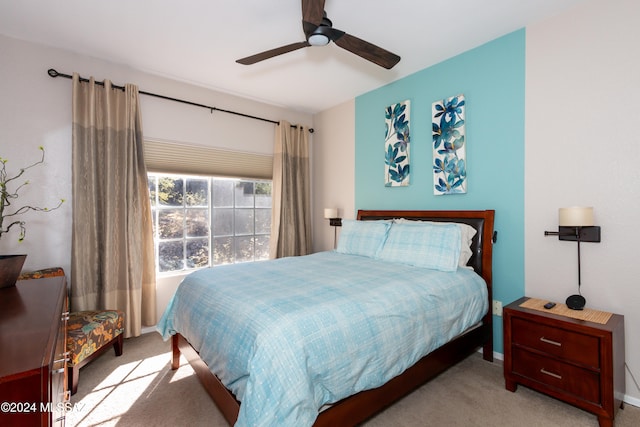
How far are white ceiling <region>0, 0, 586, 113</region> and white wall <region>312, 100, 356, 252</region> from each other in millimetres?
888

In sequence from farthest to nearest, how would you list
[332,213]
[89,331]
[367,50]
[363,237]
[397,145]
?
[332,213] → [397,145] → [363,237] → [89,331] → [367,50]

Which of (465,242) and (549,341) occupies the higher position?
(465,242)

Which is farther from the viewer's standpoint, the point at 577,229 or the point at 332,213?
the point at 332,213

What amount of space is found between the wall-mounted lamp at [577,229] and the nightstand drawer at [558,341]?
31cm

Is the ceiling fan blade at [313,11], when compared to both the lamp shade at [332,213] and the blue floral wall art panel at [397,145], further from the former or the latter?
the lamp shade at [332,213]

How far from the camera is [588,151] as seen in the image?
208 centimetres

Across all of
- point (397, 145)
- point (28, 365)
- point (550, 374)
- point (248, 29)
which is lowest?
point (550, 374)

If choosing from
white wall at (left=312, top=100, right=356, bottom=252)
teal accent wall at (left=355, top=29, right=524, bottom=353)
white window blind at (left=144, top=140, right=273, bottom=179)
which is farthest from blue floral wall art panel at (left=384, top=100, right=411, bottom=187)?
white window blind at (left=144, top=140, right=273, bottom=179)

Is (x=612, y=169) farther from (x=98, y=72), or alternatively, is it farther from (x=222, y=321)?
(x=98, y=72)

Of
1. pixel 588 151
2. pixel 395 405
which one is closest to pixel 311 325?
pixel 395 405

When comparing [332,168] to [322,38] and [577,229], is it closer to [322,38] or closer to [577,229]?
[322,38]

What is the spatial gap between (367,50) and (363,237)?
168 cm

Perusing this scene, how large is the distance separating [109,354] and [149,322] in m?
0.48

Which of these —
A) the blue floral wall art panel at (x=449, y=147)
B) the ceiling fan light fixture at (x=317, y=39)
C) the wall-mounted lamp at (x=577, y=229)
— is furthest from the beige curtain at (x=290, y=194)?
the wall-mounted lamp at (x=577, y=229)
